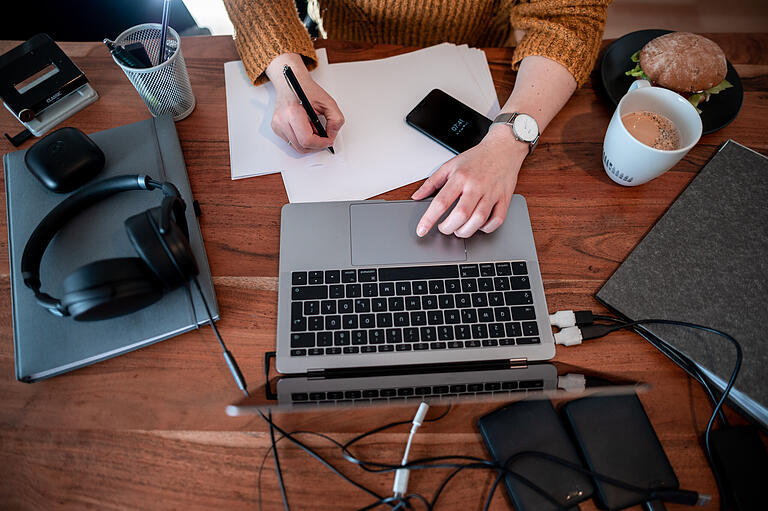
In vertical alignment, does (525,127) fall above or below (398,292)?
above

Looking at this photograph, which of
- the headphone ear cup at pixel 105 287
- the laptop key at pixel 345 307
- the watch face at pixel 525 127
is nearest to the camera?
the headphone ear cup at pixel 105 287

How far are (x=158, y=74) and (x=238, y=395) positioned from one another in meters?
0.50

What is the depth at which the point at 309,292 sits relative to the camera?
64cm

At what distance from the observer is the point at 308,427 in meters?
0.59

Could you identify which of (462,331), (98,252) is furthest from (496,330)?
(98,252)

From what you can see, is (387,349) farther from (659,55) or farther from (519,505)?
(659,55)

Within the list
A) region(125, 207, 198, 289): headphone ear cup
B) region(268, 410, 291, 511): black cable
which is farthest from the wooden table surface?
region(125, 207, 198, 289): headphone ear cup

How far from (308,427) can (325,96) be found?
524 mm

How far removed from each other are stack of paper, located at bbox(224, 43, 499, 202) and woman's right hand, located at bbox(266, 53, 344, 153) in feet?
0.09

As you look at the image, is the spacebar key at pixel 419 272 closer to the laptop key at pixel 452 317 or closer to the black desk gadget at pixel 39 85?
the laptop key at pixel 452 317

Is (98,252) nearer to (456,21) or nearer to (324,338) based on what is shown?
(324,338)

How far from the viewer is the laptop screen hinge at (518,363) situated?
0.61m

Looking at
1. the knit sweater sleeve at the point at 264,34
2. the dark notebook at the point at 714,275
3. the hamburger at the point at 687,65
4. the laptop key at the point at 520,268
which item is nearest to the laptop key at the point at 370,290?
the laptop key at the point at 520,268

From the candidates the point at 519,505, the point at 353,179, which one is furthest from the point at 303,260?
the point at 519,505
